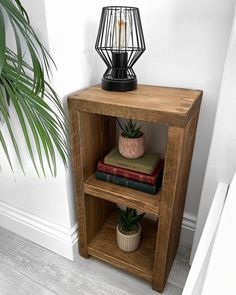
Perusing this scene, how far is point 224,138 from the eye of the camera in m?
0.88

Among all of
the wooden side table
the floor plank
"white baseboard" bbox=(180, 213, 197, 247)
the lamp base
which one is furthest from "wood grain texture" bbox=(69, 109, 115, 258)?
"white baseboard" bbox=(180, 213, 197, 247)

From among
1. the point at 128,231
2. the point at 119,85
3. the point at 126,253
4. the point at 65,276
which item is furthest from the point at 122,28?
the point at 65,276

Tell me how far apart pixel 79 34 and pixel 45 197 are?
716 mm

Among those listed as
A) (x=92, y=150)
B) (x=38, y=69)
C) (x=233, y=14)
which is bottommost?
(x=92, y=150)

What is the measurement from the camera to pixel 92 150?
1034 mm

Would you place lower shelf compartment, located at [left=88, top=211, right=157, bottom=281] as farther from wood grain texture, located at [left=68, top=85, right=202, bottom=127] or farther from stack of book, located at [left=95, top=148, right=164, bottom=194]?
wood grain texture, located at [left=68, top=85, right=202, bottom=127]

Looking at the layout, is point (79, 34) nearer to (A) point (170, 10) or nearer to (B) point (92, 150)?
(A) point (170, 10)

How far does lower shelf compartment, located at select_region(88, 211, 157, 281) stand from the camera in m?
1.05

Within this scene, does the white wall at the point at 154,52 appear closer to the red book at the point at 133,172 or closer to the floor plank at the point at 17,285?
the red book at the point at 133,172

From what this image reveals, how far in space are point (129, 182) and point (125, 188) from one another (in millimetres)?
32

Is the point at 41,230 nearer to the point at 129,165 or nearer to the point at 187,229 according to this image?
the point at 129,165

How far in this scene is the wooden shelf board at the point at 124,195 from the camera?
35.2 inches

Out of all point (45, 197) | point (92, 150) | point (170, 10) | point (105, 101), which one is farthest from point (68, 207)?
point (170, 10)

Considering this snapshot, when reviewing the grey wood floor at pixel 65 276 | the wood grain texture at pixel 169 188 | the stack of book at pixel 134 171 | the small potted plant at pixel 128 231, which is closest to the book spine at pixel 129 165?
the stack of book at pixel 134 171
